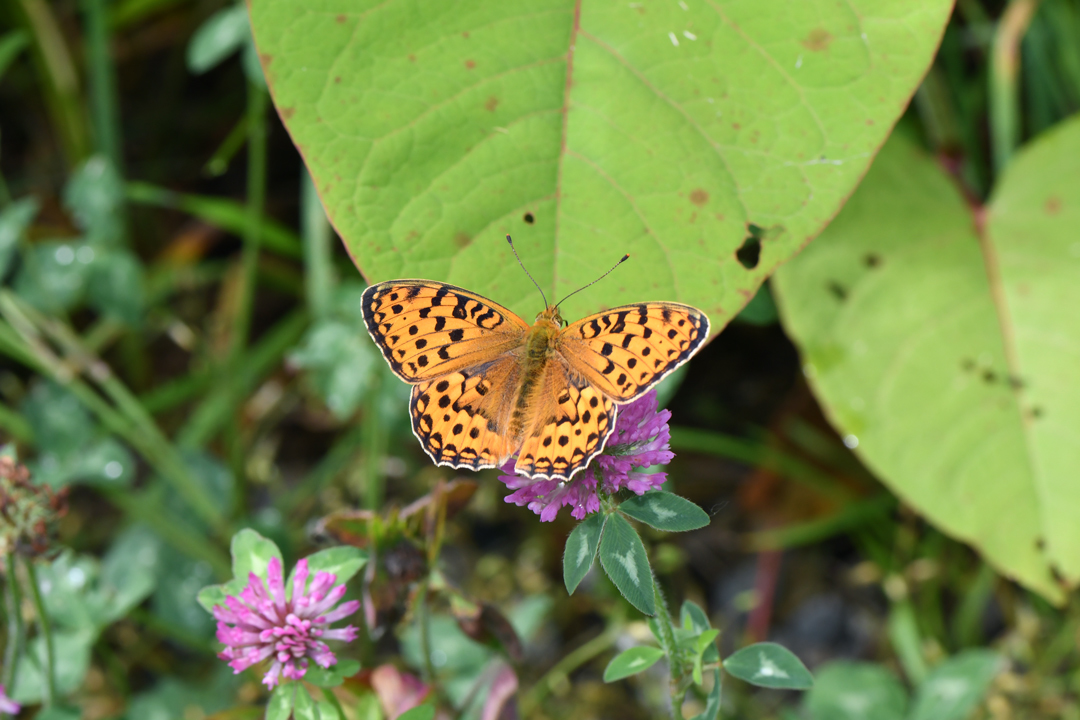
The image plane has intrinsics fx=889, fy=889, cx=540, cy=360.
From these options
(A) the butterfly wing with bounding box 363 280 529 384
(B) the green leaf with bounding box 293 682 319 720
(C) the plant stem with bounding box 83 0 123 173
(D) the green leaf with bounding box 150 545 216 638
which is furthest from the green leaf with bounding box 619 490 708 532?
(C) the plant stem with bounding box 83 0 123 173

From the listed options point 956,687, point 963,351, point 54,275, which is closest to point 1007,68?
point 963,351

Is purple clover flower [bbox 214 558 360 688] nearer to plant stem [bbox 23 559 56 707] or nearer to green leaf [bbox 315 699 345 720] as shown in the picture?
green leaf [bbox 315 699 345 720]

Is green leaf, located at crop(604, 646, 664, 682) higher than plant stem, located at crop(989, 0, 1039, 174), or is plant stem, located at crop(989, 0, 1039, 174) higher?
green leaf, located at crop(604, 646, 664, 682)

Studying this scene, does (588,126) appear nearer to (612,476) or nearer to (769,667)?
(612,476)

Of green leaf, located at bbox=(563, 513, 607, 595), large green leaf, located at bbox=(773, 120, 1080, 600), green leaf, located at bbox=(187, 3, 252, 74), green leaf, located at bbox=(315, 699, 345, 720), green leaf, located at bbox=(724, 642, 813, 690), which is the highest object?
green leaf, located at bbox=(187, 3, 252, 74)

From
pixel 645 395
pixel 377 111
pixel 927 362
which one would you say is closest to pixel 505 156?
pixel 377 111

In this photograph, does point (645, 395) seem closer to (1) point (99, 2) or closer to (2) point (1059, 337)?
(2) point (1059, 337)

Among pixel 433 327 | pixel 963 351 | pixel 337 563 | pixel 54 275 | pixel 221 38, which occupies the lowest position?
pixel 963 351
